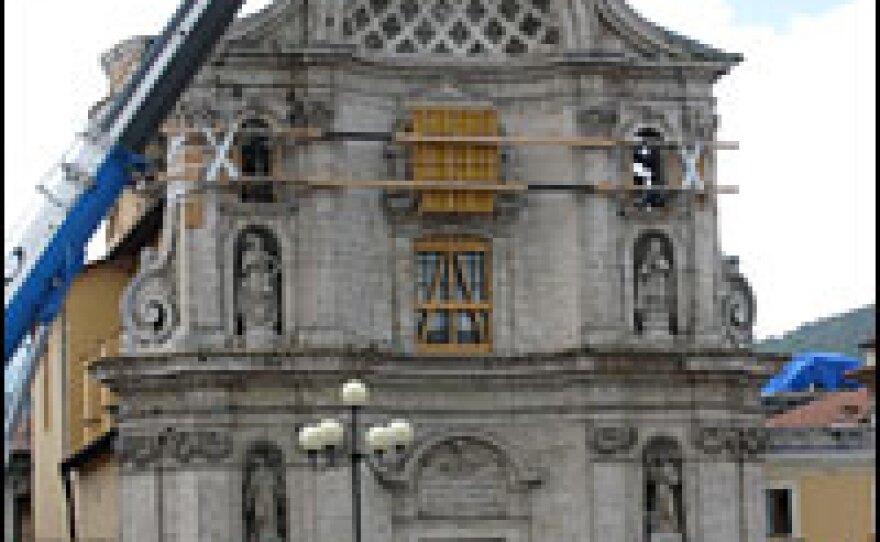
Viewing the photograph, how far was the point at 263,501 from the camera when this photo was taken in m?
44.0

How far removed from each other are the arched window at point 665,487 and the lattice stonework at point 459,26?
6866 millimetres

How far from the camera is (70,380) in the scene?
5272cm

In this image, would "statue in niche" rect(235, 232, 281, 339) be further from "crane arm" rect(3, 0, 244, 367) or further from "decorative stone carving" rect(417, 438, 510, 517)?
"crane arm" rect(3, 0, 244, 367)

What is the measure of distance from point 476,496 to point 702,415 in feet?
12.7

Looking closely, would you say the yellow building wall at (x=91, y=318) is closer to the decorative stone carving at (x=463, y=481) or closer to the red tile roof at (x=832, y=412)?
the decorative stone carving at (x=463, y=481)

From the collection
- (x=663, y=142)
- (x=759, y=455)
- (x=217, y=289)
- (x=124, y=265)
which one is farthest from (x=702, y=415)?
(x=124, y=265)

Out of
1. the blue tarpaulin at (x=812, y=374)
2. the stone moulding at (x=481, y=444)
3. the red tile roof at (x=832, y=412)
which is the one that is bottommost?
the stone moulding at (x=481, y=444)

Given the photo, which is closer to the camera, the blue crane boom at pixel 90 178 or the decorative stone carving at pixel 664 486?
the blue crane boom at pixel 90 178

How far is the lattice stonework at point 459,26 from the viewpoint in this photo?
4597cm

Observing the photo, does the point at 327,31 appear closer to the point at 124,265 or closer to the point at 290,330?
the point at 290,330

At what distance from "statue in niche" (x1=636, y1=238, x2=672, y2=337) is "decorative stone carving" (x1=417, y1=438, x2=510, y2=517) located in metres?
3.33

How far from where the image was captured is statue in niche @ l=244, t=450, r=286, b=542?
43.9 m

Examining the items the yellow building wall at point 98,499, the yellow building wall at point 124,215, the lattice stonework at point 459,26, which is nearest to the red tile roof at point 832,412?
the lattice stonework at point 459,26

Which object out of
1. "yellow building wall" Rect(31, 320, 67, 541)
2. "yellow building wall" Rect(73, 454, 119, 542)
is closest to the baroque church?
"yellow building wall" Rect(73, 454, 119, 542)
